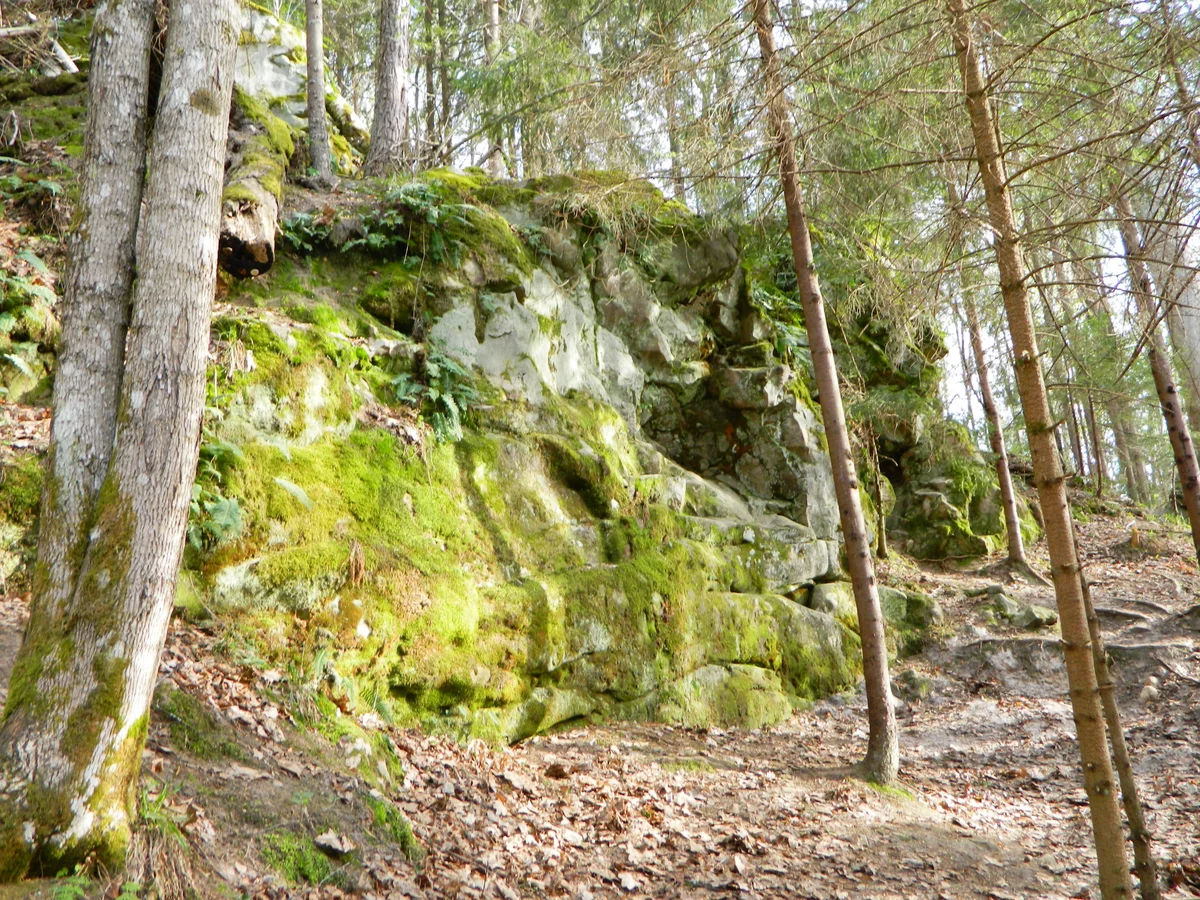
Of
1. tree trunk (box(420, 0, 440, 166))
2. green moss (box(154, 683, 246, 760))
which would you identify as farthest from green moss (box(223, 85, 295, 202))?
green moss (box(154, 683, 246, 760))

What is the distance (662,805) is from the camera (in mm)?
5641

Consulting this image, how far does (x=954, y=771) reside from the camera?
7.36 meters

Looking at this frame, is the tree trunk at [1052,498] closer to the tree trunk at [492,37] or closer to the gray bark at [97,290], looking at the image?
the gray bark at [97,290]

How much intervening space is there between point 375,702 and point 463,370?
4039mm

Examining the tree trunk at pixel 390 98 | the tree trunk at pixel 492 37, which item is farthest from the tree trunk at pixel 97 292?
the tree trunk at pixel 492 37

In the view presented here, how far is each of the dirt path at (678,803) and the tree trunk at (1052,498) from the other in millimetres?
1410

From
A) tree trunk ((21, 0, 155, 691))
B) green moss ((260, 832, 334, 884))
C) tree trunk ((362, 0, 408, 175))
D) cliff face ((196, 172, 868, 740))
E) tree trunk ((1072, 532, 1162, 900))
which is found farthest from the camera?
tree trunk ((362, 0, 408, 175))

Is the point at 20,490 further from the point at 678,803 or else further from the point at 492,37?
the point at 492,37

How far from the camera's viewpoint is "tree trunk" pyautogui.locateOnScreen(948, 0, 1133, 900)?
3.77m

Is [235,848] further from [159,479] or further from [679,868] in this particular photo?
[679,868]

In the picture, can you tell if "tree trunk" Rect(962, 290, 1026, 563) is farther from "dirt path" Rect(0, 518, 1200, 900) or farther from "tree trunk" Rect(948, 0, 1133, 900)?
"tree trunk" Rect(948, 0, 1133, 900)

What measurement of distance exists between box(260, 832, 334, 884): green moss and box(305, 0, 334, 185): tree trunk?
32.6 feet

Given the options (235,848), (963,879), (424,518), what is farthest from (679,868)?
(424,518)

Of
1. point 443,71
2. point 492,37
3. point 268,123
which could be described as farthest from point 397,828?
point 443,71
